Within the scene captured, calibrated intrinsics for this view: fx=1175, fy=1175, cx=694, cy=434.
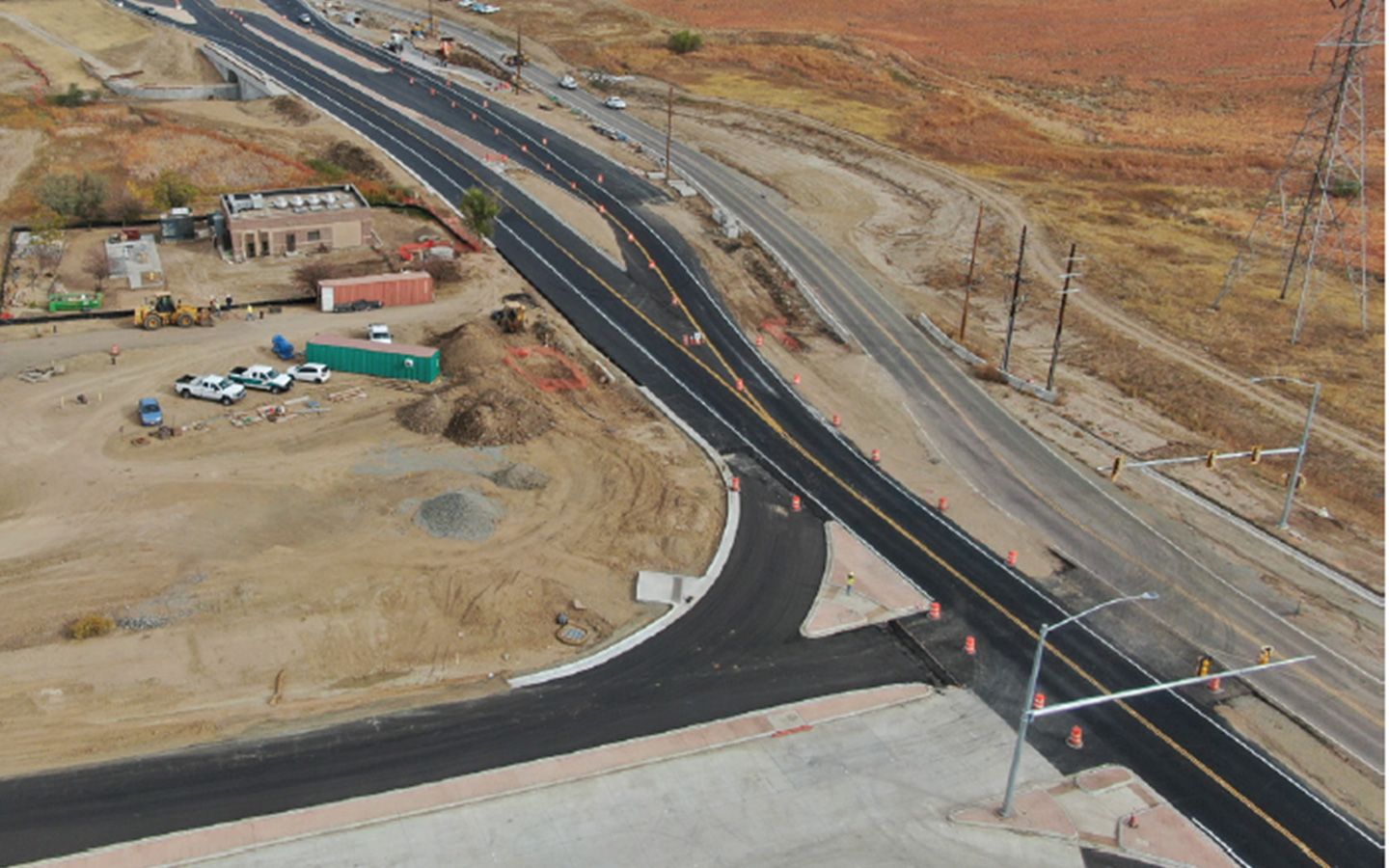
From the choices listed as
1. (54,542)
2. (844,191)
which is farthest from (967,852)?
(844,191)

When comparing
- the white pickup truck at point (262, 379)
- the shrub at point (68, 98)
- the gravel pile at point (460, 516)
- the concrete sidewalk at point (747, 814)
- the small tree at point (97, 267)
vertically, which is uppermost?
the shrub at point (68, 98)

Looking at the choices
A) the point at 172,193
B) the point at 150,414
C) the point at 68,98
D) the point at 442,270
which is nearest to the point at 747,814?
the point at 150,414

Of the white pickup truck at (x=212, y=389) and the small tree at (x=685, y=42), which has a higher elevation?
the small tree at (x=685, y=42)

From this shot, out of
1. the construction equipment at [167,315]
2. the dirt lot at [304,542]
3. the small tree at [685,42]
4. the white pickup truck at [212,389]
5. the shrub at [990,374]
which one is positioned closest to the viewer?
the dirt lot at [304,542]

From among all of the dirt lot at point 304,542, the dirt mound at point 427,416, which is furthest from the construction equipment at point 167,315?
the dirt mound at point 427,416

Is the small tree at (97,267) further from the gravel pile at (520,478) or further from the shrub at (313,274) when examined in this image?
the gravel pile at (520,478)

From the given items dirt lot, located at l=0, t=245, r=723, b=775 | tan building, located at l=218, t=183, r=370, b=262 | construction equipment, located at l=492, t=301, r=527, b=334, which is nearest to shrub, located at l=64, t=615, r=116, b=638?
dirt lot, located at l=0, t=245, r=723, b=775
